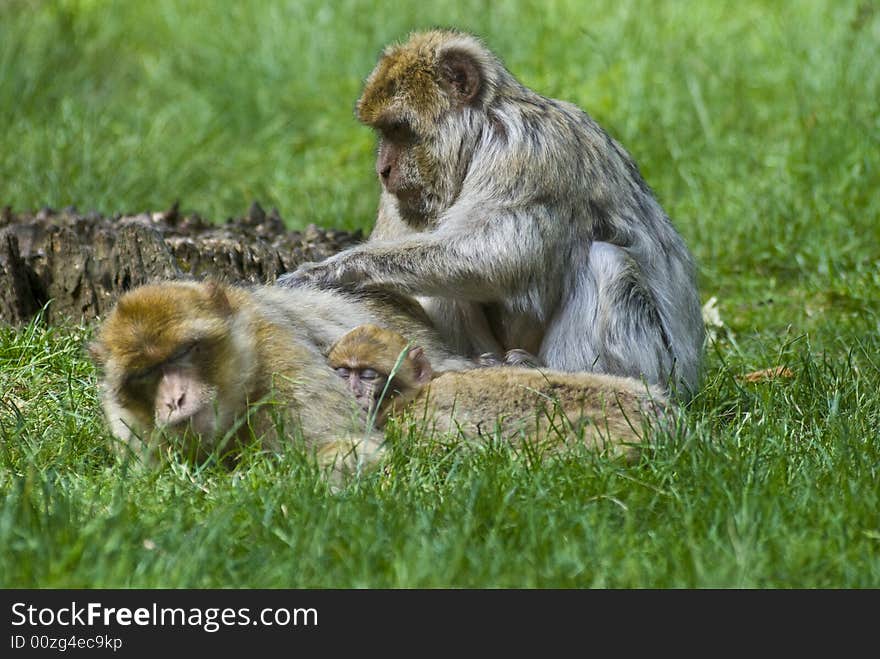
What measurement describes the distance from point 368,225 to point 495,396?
4552 millimetres

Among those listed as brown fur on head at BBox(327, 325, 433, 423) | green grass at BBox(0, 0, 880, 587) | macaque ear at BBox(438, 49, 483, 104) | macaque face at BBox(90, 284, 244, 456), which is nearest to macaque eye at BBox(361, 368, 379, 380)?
brown fur on head at BBox(327, 325, 433, 423)

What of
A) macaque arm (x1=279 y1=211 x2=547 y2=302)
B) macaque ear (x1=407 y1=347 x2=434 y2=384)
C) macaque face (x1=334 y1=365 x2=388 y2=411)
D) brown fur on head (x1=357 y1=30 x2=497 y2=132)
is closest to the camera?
macaque face (x1=334 y1=365 x2=388 y2=411)

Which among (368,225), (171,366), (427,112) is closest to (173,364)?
(171,366)

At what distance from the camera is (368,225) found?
9.71 metres

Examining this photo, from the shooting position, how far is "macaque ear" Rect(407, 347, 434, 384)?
5641mm

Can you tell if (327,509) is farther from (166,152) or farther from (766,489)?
(166,152)

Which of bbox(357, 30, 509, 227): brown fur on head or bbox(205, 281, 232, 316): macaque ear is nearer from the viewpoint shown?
bbox(205, 281, 232, 316): macaque ear

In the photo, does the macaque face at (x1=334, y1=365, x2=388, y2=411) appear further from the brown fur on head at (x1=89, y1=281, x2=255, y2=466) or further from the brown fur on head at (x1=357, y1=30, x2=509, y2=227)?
the brown fur on head at (x1=357, y1=30, x2=509, y2=227)

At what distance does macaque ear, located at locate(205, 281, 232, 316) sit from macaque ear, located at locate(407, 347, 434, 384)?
87cm

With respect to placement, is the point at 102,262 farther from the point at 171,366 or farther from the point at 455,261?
the point at 171,366

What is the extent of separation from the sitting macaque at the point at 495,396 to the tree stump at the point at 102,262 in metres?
1.62
